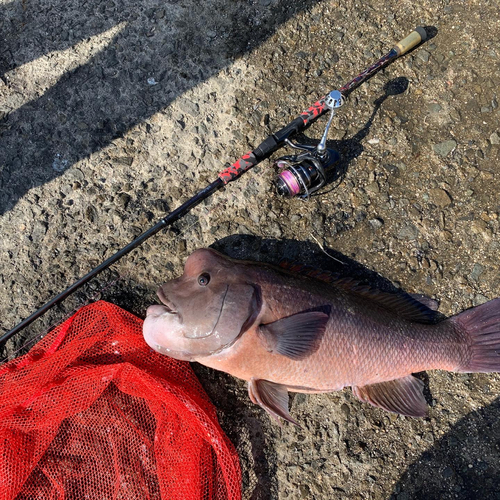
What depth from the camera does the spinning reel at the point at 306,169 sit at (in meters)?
2.85

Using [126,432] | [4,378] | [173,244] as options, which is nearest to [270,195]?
[173,244]

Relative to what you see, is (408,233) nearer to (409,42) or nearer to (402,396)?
(402,396)

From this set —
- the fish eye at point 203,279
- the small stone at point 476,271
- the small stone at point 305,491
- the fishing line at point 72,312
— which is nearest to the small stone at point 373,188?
the small stone at point 476,271

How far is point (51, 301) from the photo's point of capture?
2.80m

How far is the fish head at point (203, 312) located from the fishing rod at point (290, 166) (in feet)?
2.01

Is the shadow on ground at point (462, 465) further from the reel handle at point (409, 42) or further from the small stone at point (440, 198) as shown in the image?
the reel handle at point (409, 42)

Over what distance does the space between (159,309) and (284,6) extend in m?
2.85

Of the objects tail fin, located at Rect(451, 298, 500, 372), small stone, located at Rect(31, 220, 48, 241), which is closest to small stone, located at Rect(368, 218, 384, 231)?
tail fin, located at Rect(451, 298, 500, 372)

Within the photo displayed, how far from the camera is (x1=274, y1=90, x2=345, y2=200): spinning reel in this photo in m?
2.85

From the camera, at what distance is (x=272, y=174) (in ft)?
10.5

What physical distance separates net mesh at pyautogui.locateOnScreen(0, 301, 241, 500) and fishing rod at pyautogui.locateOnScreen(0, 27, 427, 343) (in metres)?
0.37

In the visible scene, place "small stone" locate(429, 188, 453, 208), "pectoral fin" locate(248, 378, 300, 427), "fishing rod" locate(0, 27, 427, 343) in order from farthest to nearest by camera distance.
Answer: "small stone" locate(429, 188, 453, 208) < "fishing rod" locate(0, 27, 427, 343) < "pectoral fin" locate(248, 378, 300, 427)

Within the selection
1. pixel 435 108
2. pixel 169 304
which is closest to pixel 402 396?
pixel 169 304

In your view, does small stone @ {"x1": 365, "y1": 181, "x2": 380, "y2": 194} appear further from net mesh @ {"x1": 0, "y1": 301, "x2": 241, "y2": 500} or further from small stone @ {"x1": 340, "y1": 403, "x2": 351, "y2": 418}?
net mesh @ {"x1": 0, "y1": 301, "x2": 241, "y2": 500}
